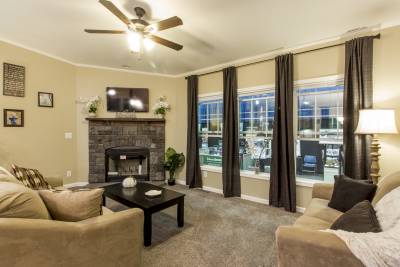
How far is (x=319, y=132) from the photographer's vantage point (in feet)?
11.3

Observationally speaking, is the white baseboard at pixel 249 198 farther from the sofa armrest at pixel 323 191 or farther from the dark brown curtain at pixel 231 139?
the sofa armrest at pixel 323 191

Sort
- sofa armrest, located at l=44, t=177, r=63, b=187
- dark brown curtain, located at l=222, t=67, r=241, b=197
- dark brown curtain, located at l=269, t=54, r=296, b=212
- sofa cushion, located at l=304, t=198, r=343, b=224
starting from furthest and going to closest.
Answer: dark brown curtain, located at l=222, t=67, r=241, b=197 < dark brown curtain, located at l=269, t=54, r=296, b=212 < sofa armrest, located at l=44, t=177, r=63, b=187 < sofa cushion, located at l=304, t=198, r=343, b=224

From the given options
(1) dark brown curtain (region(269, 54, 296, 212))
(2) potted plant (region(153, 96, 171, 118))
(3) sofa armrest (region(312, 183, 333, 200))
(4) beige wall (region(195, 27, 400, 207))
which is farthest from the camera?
(2) potted plant (region(153, 96, 171, 118))

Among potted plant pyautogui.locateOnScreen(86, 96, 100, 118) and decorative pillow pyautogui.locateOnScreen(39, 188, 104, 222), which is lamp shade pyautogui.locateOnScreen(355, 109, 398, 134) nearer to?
decorative pillow pyautogui.locateOnScreen(39, 188, 104, 222)

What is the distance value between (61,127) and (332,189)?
4841 millimetres

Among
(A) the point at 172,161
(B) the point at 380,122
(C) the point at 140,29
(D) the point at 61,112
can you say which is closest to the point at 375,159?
(B) the point at 380,122

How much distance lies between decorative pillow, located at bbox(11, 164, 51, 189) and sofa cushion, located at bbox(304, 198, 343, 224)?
297 cm

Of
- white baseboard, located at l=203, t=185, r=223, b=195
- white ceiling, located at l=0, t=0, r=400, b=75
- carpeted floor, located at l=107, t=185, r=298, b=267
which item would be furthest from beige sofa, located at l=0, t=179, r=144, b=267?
white baseboard, located at l=203, t=185, r=223, b=195

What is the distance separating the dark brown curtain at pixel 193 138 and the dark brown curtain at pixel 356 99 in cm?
275

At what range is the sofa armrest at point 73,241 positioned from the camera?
124cm

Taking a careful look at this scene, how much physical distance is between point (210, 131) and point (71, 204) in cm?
353

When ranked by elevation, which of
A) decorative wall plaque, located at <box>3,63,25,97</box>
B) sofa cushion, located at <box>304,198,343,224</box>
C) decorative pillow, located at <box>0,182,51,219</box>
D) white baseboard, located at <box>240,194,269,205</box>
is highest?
decorative wall plaque, located at <box>3,63,25,97</box>

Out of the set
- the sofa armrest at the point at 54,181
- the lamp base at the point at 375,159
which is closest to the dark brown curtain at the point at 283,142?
the lamp base at the point at 375,159

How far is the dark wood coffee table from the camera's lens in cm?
239
